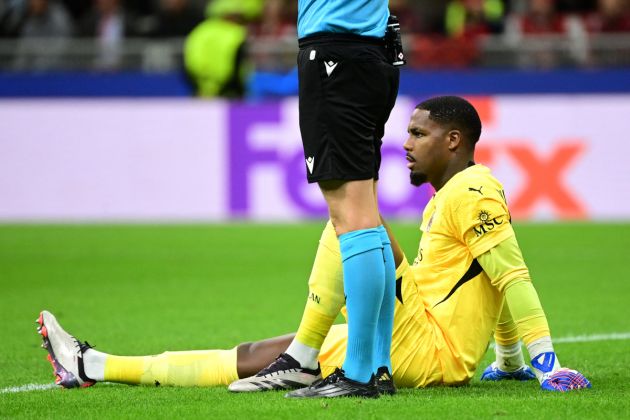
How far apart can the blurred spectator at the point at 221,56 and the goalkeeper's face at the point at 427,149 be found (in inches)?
408

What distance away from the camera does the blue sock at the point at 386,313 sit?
14.2 feet

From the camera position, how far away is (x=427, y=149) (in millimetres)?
4812

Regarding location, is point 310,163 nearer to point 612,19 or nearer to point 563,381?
point 563,381

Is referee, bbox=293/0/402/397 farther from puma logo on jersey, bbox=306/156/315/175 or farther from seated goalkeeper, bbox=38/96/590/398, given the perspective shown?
seated goalkeeper, bbox=38/96/590/398

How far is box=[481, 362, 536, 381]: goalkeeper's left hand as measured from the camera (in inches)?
198

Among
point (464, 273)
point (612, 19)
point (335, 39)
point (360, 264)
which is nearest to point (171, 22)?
point (612, 19)

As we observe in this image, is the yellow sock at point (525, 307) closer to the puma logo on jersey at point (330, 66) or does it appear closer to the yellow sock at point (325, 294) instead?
the yellow sock at point (325, 294)

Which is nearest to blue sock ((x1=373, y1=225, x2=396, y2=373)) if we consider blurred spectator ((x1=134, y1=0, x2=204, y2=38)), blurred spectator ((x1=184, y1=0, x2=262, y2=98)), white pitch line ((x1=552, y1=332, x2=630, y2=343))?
white pitch line ((x1=552, y1=332, x2=630, y2=343))

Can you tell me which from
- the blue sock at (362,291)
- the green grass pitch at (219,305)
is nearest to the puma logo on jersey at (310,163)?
the blue sock at (362,291)

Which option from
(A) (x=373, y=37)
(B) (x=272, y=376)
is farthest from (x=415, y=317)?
(A) (x=373, y=37)

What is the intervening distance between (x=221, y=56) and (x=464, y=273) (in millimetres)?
10946

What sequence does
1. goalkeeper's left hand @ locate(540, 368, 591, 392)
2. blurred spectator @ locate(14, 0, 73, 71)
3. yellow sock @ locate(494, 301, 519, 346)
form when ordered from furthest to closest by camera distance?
blurred spectator @ locate(14, 0, 73, 71) < yellow sock @ locate(494, 301, 519, 346) < goalkeeper's left hand @ locate(540, 368, 591, 392)

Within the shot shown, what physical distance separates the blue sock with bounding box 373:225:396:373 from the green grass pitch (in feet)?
0.52

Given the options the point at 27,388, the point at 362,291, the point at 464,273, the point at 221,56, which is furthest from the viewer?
the point at 221,56
